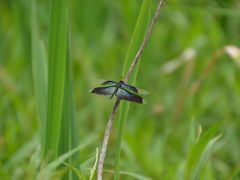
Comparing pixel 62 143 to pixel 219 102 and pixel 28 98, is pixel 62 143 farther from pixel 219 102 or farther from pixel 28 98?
pixel 219 102

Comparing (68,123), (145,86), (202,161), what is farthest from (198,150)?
(145,86)

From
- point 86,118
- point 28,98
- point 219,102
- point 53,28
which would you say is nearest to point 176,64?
point 219,102

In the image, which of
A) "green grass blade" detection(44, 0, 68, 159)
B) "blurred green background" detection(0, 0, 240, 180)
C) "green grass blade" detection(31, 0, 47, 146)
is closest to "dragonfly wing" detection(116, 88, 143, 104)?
"green grass blade" detection(44, 0, 68, 159)

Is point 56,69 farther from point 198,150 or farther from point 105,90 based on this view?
point 198,150

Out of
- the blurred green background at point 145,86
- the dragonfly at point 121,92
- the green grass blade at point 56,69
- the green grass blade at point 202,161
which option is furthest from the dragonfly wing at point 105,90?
the blurred green background at point 145,86

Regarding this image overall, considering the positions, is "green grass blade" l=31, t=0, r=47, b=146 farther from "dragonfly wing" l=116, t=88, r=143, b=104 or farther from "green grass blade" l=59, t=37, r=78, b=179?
"dragonfly wing" l=116, t=88, r=143, b=104

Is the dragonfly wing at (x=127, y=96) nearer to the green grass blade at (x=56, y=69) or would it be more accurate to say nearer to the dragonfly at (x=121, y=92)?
the dragonfly at (x=121, y=92)
